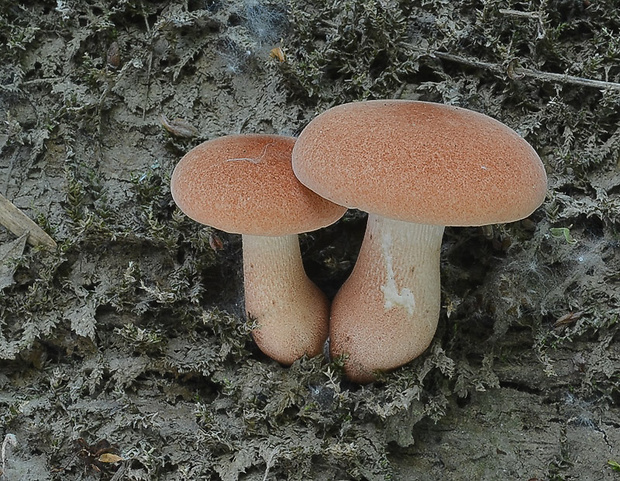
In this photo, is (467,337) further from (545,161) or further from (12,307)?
(12,307)

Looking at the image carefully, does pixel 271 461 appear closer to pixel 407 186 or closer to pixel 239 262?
pixel 239 262

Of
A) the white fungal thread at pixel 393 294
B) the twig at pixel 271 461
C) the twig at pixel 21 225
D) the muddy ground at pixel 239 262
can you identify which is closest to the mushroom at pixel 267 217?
the muddy ground at pixel 239 262

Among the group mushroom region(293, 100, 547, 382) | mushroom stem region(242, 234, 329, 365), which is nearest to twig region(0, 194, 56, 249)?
mushroom stem region(242, 234, 329, 365)

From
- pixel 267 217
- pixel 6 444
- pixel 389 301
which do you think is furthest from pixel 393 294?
pixel 6 444

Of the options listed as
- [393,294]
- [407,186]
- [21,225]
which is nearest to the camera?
[407,186]

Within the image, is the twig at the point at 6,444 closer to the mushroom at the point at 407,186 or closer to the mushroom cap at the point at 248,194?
the mushroom cap at the point at 248,194

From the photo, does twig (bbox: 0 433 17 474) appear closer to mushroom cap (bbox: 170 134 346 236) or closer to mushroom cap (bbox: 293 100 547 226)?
mushroom cap (bbox: 170 134 346 236)
